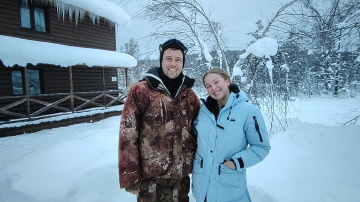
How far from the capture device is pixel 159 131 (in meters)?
1.80

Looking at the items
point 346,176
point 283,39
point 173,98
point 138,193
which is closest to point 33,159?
point 138,193

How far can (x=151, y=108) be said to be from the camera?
179cm

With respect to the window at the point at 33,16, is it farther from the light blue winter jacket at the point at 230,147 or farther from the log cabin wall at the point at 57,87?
the light blue winter jacket at the point at 230,147

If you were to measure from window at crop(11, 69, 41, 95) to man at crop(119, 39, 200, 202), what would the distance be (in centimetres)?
1075

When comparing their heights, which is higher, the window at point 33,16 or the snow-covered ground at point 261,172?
the window at point 33,16

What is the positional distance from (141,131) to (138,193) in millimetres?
559

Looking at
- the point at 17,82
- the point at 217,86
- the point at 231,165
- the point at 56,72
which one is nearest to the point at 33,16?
the point at 56,72

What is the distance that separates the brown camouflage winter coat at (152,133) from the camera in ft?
5.58

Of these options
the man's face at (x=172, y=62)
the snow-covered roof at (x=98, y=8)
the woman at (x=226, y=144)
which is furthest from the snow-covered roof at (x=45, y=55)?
the woman at (x=226, y=144)

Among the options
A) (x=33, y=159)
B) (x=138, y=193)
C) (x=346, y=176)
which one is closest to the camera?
(x=138, y=193)

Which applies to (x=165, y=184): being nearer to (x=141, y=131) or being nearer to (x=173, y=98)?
(x=141, y=131)

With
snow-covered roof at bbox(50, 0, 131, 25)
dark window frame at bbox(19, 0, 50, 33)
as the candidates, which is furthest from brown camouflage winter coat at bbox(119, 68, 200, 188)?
dark window frame at bbox(19, 0, 50, 33)

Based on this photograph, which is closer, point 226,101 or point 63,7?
point 226,101

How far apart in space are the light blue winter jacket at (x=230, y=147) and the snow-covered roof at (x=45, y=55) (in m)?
4.86
